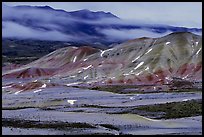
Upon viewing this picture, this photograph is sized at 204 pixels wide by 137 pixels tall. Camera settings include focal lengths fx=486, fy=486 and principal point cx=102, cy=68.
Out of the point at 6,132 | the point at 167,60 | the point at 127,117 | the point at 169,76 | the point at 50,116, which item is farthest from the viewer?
the point at 167,60

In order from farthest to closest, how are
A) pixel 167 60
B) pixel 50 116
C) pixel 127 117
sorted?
pixel 167 60 → pixel 50 116 → pixel 127 117

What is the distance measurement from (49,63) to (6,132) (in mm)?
122533

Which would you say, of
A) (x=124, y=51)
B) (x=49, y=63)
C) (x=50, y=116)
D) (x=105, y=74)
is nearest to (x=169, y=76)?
(x=105, y=74)

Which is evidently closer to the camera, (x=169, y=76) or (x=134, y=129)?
(x=134, y=129)

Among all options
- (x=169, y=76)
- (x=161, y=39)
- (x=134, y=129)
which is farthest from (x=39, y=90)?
(x=161, y=39)

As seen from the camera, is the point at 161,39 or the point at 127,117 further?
the point at 161,39

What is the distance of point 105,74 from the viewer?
374ft

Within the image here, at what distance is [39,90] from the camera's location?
77125 mm

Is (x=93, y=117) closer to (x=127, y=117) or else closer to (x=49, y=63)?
(x=127, y=117)

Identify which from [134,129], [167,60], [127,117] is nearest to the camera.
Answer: [134,129]

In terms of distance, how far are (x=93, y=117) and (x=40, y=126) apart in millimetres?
7274

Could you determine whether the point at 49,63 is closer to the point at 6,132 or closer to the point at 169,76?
the point at 169,76

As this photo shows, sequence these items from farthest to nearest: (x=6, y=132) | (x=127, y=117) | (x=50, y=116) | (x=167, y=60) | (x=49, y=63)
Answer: (x=49, y=63) < (x=167, y=60) < (x=50, y=116) < (x=127, y=117) < (x=6, y=132)

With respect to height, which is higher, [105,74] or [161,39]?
[161,39]
